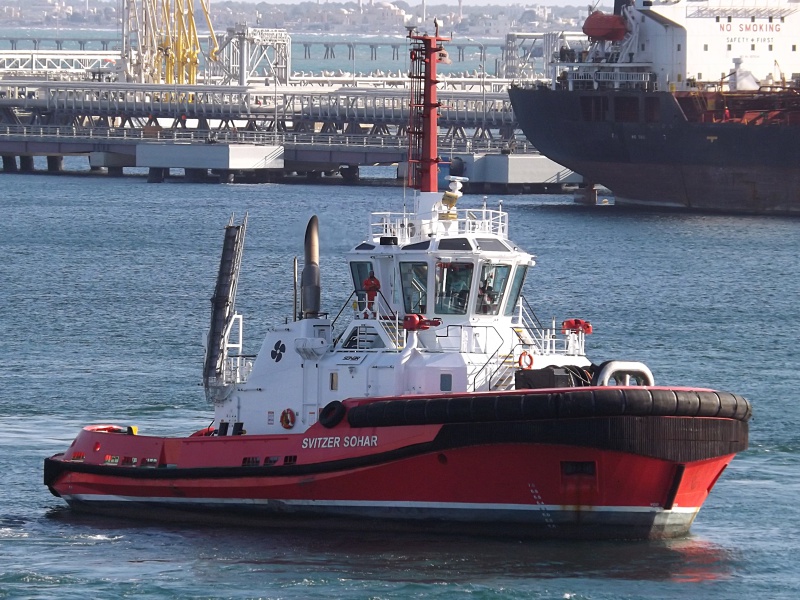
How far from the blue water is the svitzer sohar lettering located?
1173mm

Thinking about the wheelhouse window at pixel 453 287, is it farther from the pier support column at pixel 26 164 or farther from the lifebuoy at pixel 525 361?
the pier support column at pixel 26 164

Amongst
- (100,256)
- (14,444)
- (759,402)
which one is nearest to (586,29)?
(100,256)

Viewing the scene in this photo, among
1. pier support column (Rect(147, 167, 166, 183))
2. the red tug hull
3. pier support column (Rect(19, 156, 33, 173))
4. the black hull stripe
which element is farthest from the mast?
pier support column (Rect(19, 156, 33, 173))

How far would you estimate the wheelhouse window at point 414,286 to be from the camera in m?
23.0

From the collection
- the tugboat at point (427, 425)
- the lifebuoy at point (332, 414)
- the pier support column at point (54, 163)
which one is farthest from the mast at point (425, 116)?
the pier support column at point (54, 163)

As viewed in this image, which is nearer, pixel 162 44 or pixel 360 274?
pixel 360 274

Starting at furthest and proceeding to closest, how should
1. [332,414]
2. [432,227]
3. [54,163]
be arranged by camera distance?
[54,163] → [432,227] → [332,414]

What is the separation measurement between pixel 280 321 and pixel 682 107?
156ft

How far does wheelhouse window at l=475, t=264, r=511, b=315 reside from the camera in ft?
75.7

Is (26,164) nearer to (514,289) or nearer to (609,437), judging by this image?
(514,289)

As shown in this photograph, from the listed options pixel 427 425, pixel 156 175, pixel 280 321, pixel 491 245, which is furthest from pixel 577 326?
pixel 156 175

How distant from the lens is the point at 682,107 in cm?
8562

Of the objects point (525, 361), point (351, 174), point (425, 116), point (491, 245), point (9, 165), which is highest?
point (425, 116)

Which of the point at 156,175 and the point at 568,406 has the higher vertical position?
the point at 568,406
